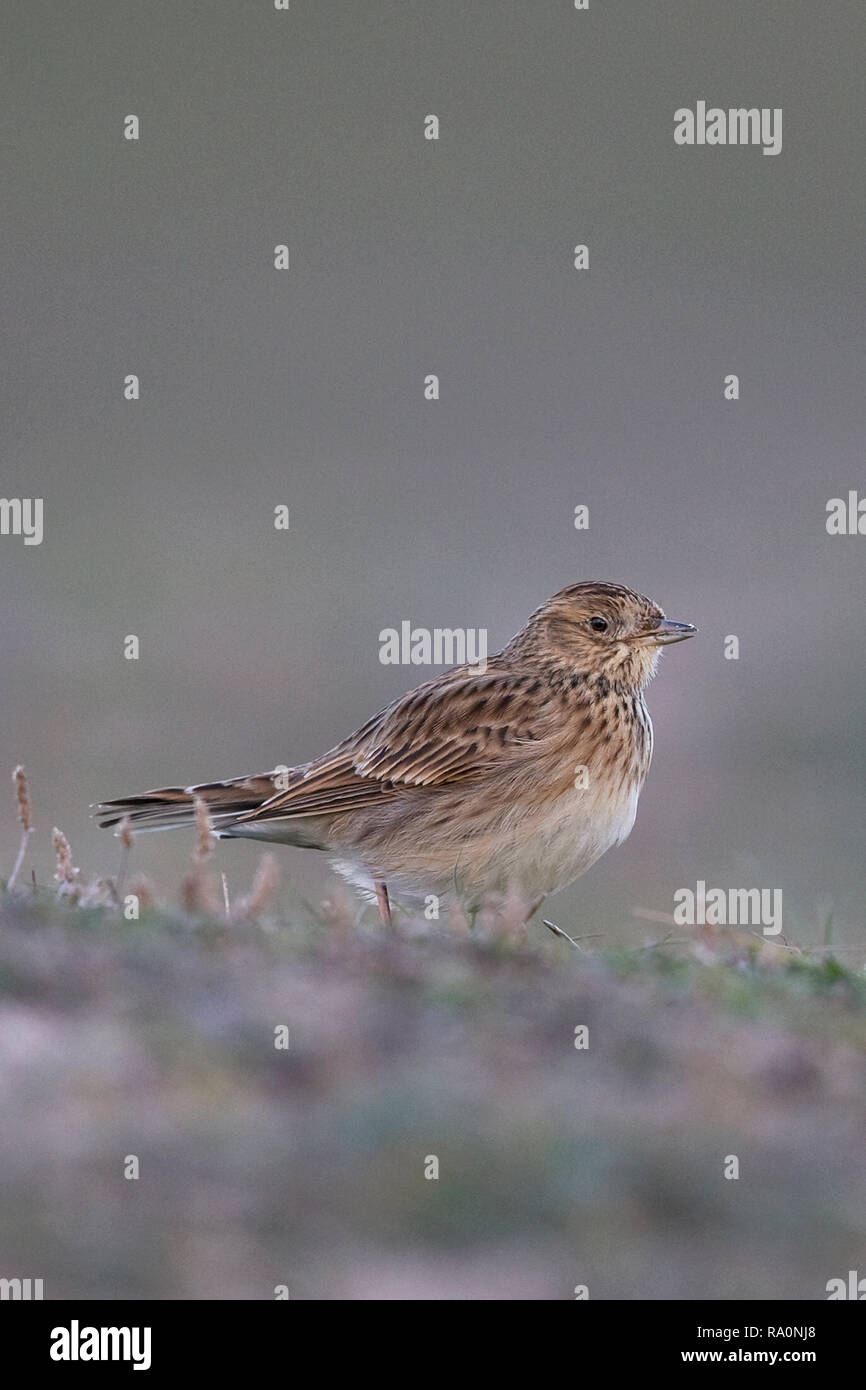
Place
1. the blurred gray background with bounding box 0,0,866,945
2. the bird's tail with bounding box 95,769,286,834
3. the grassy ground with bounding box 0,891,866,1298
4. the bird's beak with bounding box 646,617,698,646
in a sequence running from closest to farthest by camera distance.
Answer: the grassy ground with bounding box 0,891,866,1298 → the bird's tail with bounding box 95,769,286,834 → the bird's beak with bounding box 646,617,698,646 → the blurred gray background with bounding box 0,0,866,945

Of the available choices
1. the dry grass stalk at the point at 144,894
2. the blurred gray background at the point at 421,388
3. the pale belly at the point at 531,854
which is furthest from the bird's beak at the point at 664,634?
the dry grass stalk at the point at 144,894

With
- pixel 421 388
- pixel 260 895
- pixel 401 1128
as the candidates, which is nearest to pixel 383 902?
pixel 260 895

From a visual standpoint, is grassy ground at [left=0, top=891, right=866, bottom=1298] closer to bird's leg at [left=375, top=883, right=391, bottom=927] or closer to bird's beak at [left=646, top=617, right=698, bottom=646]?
bird's leg at [left=375, top=883, right=391, bottom=927]

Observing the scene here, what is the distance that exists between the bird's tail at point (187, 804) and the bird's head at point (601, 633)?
4.35 ft

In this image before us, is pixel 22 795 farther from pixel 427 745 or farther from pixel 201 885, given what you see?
pixel 427 745

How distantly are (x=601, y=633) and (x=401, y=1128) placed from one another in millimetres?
4530

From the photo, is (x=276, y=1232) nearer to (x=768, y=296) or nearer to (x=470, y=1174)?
(x=470, y=1174)

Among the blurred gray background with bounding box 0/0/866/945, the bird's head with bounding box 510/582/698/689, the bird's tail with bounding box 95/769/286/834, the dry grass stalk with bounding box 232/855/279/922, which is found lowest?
the dry grass stalk with bounding box 232/855/279/922

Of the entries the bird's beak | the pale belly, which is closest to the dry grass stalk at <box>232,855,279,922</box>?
the pale belly

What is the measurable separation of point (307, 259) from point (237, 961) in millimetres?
37722

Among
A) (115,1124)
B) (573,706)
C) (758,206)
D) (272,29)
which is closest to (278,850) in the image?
(573,706)

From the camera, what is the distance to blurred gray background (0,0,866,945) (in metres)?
19.7

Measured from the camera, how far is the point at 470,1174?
4836 millimetres

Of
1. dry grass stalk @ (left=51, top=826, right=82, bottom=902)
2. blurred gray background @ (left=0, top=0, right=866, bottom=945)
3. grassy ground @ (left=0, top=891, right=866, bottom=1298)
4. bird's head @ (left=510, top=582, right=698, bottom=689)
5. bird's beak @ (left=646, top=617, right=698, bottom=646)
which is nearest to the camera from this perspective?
grassy ground @ (left=0, top=891, right=866, bottom=1298)
